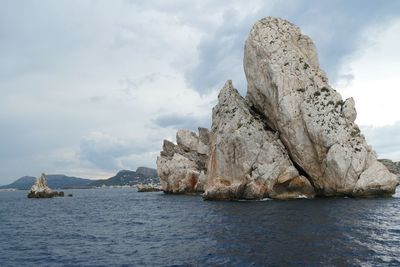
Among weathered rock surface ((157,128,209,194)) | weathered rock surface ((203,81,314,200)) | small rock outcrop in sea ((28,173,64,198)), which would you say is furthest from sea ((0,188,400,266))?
small rock outcrop in sea ((28,173,64,198))

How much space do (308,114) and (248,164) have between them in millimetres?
13419

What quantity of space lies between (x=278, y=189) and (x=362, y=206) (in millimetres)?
18854

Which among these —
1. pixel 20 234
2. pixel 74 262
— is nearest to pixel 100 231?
pixel 20 234

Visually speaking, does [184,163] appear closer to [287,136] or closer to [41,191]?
[287,136]

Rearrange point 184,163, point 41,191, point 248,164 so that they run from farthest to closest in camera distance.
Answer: point 41,191 → point 184,163 → point 248,164

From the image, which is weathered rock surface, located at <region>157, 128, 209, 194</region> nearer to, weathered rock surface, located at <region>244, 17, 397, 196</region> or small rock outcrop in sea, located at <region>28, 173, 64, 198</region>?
weathered rock surface, located at <region>244, 17, 397, 196</region>

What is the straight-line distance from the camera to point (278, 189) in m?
71.4

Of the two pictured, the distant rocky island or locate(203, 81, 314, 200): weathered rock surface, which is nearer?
the distant rocky island

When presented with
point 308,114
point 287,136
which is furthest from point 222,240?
→ point 308,114

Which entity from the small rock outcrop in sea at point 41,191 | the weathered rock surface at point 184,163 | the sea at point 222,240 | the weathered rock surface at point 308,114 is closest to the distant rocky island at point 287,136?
the weathered rock surface at point 308,114

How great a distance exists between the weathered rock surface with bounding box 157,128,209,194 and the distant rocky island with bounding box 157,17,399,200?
1179 inches

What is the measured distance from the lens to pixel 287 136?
237 ft

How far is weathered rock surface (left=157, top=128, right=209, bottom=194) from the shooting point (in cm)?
10888

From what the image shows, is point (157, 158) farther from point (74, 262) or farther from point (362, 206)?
point (74, 262)
